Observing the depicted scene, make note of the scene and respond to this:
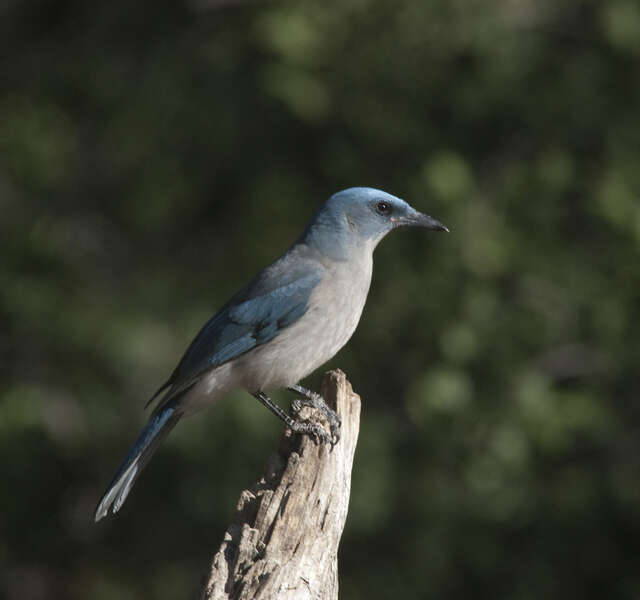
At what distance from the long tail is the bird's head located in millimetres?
1160

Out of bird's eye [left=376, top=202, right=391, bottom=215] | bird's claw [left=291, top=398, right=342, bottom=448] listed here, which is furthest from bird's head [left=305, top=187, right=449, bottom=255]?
bird's claw [left=291, top=398, right=342, bottom=448]

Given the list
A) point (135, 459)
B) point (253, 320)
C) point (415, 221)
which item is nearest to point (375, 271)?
point (415, 221)

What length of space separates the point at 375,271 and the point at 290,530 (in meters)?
3.26

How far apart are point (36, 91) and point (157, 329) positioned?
7.11 ft

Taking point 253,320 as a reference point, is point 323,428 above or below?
below

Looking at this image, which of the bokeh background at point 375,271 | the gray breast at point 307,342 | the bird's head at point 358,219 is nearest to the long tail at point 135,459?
the gray breast at point 307,342

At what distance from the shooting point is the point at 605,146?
7.20 m

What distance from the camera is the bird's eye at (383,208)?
5406 mm

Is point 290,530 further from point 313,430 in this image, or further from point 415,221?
point 415,221

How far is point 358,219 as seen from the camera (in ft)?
17.7

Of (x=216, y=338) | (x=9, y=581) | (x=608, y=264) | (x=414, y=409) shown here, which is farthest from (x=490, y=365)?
(x=9, y=581)

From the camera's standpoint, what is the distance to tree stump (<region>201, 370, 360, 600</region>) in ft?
12.8

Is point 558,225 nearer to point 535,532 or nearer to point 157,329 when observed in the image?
point 535,532

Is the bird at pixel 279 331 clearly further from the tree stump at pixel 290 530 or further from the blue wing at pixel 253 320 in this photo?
the tree stump at pixel 290 530
